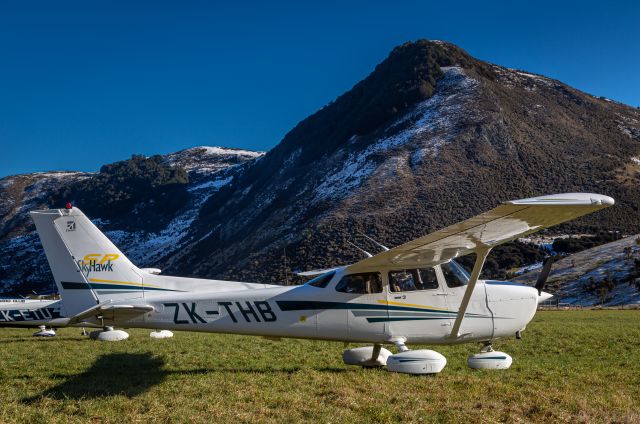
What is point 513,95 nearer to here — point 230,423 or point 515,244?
point 515,244

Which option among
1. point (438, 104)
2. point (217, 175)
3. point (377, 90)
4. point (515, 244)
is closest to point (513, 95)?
point (438, 104)

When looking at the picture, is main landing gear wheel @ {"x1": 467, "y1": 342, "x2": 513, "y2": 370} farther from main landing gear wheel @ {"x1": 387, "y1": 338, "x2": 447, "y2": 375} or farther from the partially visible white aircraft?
the partially visible white aircraft

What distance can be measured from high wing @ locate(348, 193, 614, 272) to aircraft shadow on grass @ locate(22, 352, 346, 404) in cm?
234

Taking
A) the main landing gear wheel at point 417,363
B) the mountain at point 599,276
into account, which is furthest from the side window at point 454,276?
the mountain at point 599,276

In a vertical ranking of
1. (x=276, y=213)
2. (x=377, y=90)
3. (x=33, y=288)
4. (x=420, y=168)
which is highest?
(x=377, y=90)

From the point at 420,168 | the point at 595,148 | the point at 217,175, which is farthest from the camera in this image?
the point at 217,175

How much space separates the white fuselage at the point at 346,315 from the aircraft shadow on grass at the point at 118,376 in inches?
30.7

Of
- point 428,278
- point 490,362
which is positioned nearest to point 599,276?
point 428,278

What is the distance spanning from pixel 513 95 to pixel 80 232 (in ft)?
307

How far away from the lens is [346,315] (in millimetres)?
8984

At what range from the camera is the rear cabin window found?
9055mm

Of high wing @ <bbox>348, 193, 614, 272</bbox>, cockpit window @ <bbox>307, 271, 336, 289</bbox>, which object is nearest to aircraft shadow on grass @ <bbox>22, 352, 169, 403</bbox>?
cockpit window @ <bbox>307, 271, 336, 289</bbox>

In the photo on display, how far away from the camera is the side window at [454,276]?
9.14 metres

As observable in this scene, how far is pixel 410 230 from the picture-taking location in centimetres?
6106
